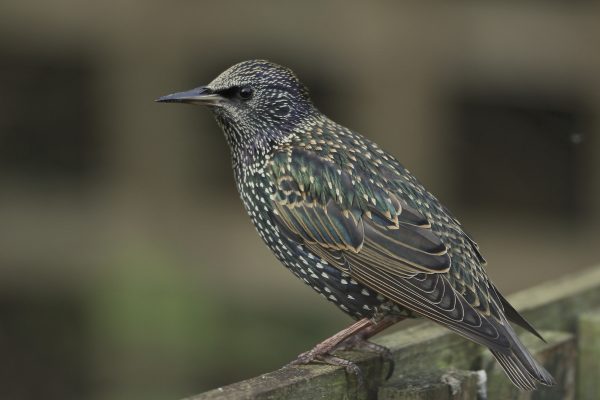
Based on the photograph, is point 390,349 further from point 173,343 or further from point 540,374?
point 173,343

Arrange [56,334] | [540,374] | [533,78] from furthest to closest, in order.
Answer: [56,334], [533,78], [540,374]

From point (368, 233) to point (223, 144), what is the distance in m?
3.73

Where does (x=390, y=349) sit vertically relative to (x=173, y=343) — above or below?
above

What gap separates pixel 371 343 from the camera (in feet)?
9.45

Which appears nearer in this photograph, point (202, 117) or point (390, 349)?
point (390, 349)

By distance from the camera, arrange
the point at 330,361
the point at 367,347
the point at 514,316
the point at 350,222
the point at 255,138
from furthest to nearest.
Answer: the point at 255,138, the point at 350,222, the point at 514,316, the point at 367,347, the point at 330,361

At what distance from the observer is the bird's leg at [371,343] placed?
281 centimetres

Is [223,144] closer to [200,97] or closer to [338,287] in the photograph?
[200,97]

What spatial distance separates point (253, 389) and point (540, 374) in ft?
2.14

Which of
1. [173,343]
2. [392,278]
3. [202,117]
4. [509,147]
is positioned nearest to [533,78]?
[509,147]

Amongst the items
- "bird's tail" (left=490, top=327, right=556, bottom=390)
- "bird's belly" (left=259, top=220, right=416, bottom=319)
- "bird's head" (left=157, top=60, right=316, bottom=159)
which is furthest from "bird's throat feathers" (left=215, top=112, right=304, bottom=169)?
"bird's tail" (left=490, top=327, right=556, bottom=390)

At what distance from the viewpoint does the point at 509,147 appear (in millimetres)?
6379

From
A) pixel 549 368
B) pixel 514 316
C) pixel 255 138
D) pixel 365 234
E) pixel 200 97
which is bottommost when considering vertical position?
pixel 549 368

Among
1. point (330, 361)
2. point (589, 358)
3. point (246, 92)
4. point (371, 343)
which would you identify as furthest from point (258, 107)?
point (589, 358)
